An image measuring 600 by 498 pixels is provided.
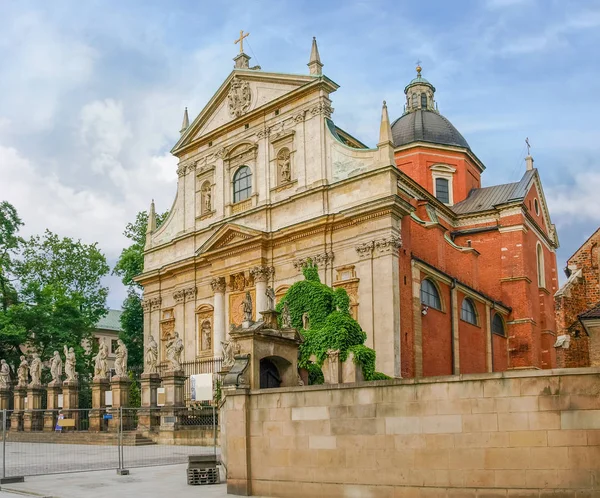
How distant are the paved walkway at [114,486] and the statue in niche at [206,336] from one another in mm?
17742

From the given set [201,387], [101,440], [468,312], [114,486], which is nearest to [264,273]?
[201,387]

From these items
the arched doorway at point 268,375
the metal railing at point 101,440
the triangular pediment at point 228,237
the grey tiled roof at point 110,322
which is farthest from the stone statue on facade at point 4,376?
the arched doorway at point 268,375

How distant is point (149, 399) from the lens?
29.2 m

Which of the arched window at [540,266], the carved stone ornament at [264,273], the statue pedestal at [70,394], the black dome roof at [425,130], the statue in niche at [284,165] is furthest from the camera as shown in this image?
the black dome roof at [425,130]

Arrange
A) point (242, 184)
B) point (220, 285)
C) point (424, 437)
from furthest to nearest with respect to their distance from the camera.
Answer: point (242, 184), point (220, 285), point (424, 437)

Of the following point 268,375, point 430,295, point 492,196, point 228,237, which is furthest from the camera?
point 492,196

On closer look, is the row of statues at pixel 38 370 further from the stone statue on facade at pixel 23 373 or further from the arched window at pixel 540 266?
the arched window at pixel 540 266

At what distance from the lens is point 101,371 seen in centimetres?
3241

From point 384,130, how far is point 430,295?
24.0ft

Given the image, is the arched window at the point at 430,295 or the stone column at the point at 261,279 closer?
the arched window at the point at 430,295

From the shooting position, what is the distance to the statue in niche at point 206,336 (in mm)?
36903

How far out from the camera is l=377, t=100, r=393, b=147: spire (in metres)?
30.9

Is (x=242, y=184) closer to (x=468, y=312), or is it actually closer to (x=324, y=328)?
(x=468, y=312)

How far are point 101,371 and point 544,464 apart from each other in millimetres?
24519
